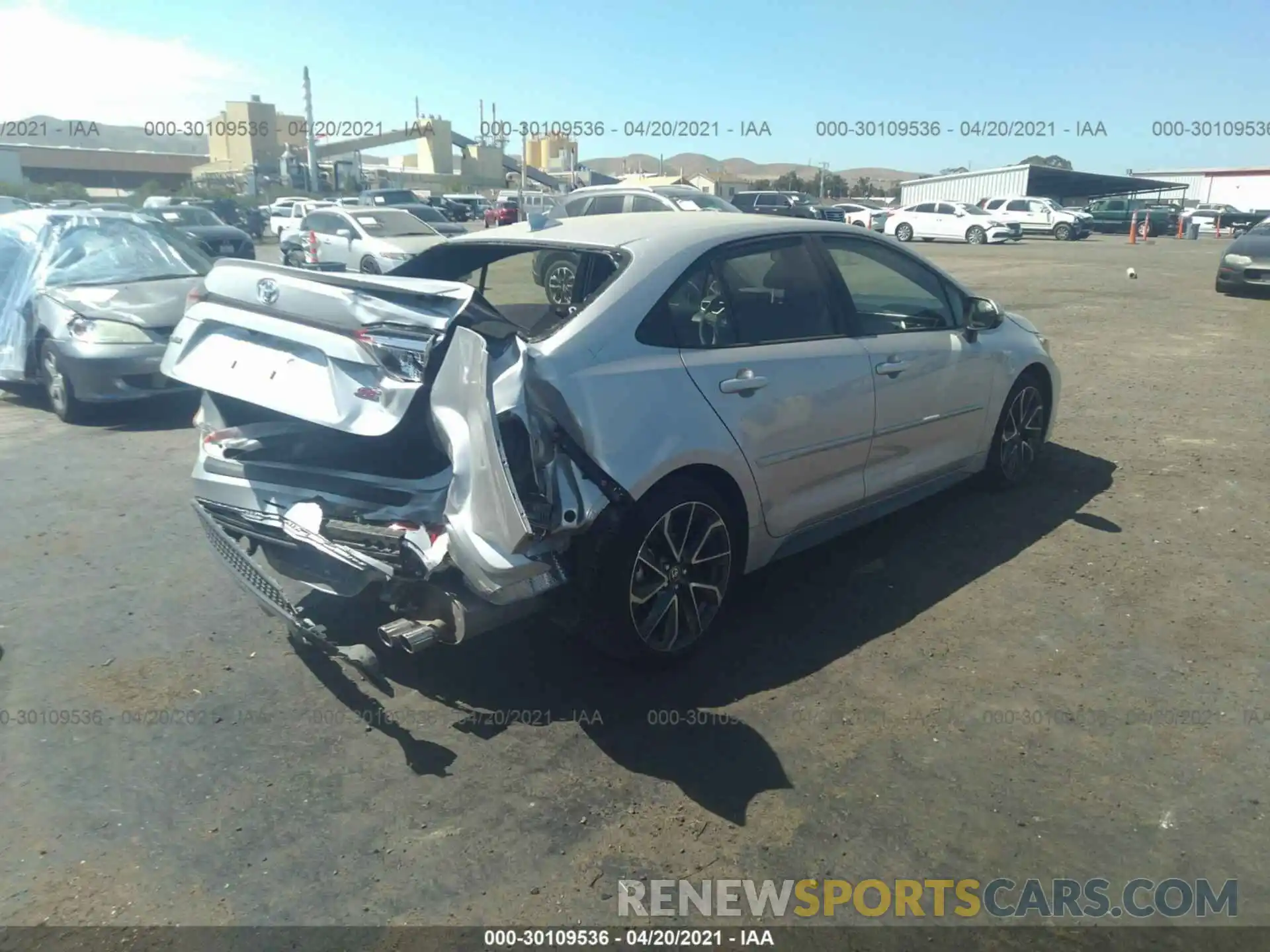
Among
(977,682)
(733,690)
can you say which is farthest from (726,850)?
(977,682)

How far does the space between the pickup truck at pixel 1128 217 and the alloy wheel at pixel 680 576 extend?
1727 inches

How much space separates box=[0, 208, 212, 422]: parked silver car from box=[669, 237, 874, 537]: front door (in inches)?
221

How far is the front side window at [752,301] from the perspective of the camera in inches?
155

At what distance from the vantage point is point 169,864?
284 cm

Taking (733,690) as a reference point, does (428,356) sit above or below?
above

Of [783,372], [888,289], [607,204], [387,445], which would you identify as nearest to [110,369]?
[387,445]

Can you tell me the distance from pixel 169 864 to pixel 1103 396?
27.3 ft

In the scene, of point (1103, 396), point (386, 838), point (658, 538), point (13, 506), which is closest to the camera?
point (386, 838)

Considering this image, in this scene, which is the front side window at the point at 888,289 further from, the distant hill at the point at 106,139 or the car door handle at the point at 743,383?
the distant hill at the point at 106,139

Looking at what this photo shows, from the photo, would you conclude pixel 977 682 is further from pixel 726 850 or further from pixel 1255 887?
pixel 726 850

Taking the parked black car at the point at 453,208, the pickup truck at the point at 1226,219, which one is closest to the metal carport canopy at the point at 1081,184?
the pickup truck at the point at 1226,219

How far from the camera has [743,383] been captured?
396cm

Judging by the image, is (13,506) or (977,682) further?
(13,506)

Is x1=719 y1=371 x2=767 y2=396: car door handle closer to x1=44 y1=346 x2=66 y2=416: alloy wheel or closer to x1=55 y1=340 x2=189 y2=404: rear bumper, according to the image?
x1=55 y1=340 x2=189 y2=404: rear bumper
